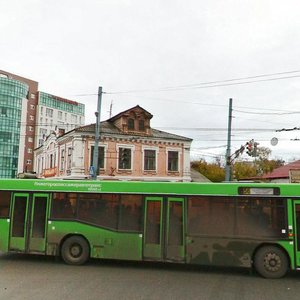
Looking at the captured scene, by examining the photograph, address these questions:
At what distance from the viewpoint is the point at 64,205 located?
12125mm

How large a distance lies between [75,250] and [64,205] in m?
1.40

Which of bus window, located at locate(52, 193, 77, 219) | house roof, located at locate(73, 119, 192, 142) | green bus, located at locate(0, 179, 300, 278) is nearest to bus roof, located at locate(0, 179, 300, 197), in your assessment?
green bus, located at locate(0, 179, 300, 278)

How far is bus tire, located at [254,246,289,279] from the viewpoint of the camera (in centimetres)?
1034

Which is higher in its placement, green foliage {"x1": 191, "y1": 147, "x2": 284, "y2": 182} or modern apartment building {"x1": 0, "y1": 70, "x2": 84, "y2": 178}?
modern apartment building {"x1": 0, "y1": 70, "x2": 84, "y2": 178}

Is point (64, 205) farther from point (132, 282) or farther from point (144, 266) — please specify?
point (132, 282)

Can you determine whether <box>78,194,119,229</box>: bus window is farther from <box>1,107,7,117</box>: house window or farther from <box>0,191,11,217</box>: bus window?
<box>1,107,7,117</box>: house window

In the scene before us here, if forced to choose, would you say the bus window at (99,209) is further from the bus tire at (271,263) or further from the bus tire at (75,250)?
the bus tire at (271,263)

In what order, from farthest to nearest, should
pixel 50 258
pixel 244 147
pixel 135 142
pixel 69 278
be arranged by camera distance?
pixel 135 142 < pixel 244 147 < pixel 50 258 < pixel 69 278

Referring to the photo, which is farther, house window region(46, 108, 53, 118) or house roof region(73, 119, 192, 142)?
house window region(46, 108, 53, 118)

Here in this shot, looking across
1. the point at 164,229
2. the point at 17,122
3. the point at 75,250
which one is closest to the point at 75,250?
the point at 75,250

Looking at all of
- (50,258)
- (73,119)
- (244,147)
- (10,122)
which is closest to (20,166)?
(10,122)

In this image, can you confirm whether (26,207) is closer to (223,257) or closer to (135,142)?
(223,257)

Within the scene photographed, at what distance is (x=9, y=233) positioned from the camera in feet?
40.1

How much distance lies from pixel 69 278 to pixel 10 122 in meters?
87.3
